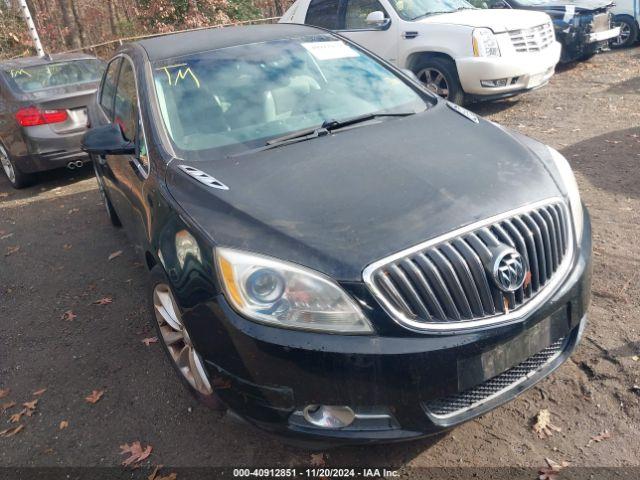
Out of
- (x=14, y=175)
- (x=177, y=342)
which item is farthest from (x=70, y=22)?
(x=177, y=342)

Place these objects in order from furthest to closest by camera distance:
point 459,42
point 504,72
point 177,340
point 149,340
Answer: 1. point 459,42
2. point 504,72
3. point 149,340
4. point 177,340

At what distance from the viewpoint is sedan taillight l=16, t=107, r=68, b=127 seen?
679 cm

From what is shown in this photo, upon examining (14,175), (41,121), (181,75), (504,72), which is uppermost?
(181,75)

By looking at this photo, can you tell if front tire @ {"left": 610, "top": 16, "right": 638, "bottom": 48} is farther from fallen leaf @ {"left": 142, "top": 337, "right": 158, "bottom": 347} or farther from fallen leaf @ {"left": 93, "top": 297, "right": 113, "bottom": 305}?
fallen leaf @ {"left": 142, "top": 337, "right": 158, "bottom": 347}

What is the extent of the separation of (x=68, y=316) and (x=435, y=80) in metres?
5.76

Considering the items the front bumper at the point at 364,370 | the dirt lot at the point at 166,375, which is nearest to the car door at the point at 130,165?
the dirt lot at the point at 166,375

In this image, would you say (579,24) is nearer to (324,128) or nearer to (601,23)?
(601,23)

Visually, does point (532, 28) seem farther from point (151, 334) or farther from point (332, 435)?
point (332, 435)

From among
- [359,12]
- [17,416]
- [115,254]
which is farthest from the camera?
[359,12]

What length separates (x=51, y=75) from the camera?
7.44 metres

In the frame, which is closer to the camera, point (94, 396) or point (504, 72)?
point (94, 396)

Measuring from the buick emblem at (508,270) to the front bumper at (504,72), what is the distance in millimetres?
5575

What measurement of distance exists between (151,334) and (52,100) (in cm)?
446

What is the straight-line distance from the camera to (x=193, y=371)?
264 centimetres
